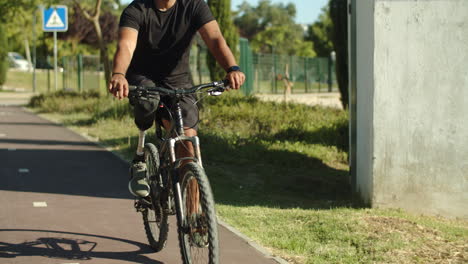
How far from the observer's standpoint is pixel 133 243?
5863 millimetres

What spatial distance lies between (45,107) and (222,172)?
44.0 feet

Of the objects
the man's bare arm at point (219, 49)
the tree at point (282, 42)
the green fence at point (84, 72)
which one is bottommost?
the man's bare arm at point (219, 49)

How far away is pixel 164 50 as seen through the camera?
5.06 m

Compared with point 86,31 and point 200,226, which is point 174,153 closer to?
point 200,226

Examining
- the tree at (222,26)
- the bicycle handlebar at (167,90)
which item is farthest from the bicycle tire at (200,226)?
the tree at (222,26)

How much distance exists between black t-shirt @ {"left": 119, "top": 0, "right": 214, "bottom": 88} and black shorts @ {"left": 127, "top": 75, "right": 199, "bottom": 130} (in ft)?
0.38

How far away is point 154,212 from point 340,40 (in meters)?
13.2

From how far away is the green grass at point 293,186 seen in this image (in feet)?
19.1

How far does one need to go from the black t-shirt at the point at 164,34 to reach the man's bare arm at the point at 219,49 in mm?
57

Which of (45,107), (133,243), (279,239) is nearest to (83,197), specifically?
(133,243)

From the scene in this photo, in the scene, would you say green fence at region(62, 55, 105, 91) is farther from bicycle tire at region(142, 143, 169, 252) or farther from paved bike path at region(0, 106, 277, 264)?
bicycle tire at region(142, 143, 169, 252)

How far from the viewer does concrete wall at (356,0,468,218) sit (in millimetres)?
7414

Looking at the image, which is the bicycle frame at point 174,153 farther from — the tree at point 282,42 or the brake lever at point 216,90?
the tree at point 282,42

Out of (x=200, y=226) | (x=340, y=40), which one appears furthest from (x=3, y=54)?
(x=200, y=226)
